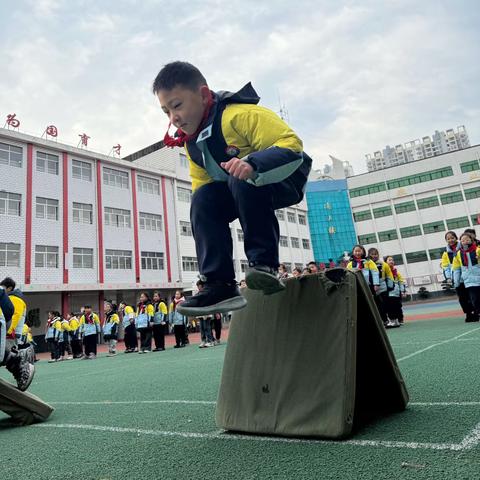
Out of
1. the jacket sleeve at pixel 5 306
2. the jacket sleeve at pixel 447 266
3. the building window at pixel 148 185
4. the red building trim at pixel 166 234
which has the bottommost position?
the jacket sleeve at pixel 5 306

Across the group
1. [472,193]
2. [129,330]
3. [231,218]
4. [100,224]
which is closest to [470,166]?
[472,193]

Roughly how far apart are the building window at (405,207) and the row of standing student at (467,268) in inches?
1367

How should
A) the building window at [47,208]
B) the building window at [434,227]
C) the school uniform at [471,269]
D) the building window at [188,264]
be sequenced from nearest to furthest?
1. the school uniform at [471,269]
2. the building window at [47,208]
3. the building window at [188,264]
4. the building window at [434,227]

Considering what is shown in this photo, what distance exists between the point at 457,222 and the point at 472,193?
9.90ft

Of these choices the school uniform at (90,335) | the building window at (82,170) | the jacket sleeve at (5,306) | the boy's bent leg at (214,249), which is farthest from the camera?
the building window at (82,170)

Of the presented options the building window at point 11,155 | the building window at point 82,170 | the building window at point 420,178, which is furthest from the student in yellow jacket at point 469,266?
the building window at point 420,178

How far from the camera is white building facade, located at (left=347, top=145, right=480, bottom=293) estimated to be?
3725cm

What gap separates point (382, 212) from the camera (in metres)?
40.8

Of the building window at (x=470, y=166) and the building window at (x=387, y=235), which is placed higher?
the building window at (x=470, y=166)

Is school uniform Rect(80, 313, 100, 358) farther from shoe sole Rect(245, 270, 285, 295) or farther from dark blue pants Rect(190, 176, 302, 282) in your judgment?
shoe sole Rect(245, 270, 285, 295)

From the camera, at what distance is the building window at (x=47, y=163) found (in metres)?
22.1

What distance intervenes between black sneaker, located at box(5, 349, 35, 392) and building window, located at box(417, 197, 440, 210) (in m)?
40.9

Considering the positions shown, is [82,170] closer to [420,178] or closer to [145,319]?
[145,319]

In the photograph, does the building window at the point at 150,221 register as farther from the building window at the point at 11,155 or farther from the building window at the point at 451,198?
the building window at the point at 451,198
